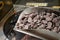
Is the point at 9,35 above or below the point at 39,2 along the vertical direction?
below

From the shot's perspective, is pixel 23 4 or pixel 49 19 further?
pixel 23 4

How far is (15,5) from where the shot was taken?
1.02 meters

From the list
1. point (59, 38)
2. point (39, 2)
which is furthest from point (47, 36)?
point (39, 2)

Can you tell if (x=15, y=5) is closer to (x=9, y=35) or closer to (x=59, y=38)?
(x=9, y=35)

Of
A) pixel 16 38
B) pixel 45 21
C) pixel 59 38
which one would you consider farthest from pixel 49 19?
pixel 16 38

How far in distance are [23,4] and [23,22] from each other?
A: 8.4 inches

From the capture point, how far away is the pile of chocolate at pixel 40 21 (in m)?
0.78

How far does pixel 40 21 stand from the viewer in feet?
2.67

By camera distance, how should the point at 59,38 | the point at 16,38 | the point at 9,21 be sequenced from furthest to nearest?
the point at 9,21 → the point at 16,38 → the point at 59,38

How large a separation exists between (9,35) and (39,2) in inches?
13.1

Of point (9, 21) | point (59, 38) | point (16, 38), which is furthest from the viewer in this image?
point (9, 21)

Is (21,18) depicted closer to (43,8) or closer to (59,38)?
(43,8)

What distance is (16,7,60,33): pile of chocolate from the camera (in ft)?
2.57

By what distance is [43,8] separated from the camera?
2.94ft
